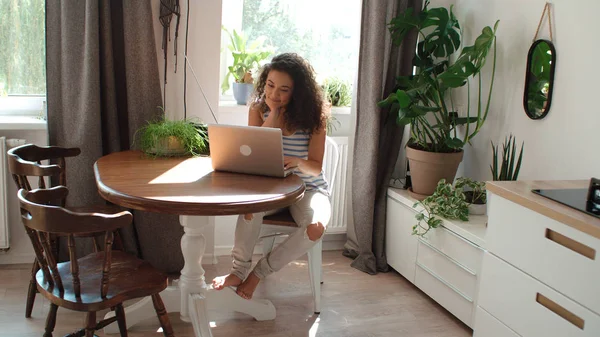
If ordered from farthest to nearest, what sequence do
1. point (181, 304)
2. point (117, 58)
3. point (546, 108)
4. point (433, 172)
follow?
point (433, 172) → point (117, 58) → point (546, 108) → point (181, 304)

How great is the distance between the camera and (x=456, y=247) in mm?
2801

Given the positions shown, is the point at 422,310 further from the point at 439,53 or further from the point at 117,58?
the point at 117,58

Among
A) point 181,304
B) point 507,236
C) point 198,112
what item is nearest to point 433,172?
point 507,236

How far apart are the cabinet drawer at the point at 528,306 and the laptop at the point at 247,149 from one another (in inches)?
35.1

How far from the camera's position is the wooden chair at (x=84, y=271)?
5.94 ft

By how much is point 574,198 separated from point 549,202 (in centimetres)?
12

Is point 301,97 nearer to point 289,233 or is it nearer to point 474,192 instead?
point 289,233

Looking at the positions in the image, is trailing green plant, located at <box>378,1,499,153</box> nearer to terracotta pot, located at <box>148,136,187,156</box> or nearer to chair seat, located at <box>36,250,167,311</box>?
terracotta pot, located at <box>148,136,187,156</box>

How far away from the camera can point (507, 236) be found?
2.24 metres

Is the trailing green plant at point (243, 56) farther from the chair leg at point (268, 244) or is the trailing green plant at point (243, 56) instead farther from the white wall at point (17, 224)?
the white wall at point (17, 224)

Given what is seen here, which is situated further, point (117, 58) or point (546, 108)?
point (117, 58)

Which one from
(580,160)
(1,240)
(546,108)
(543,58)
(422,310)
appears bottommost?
(422,310)

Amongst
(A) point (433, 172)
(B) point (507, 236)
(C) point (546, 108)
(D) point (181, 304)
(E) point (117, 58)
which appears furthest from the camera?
(A) point (433, 172)

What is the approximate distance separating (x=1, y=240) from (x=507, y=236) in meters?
2.34
